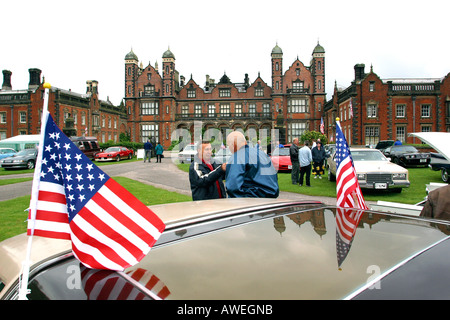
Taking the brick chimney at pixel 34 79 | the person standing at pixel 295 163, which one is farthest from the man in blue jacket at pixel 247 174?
the brick chimney at pixel 34 79

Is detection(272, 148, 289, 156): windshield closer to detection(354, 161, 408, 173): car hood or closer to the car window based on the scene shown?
detection(354, 161, 408, 173): car hood

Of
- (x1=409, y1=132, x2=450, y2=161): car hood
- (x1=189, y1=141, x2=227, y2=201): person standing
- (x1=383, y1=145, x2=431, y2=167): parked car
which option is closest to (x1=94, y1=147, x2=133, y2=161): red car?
(x1=383, y1=145, x2=431, y2=167): parked car

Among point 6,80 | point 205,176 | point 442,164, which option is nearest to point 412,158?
point 442,164

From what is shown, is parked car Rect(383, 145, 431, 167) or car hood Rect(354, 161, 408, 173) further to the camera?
parked car Rect(383, 145, 431, 167)

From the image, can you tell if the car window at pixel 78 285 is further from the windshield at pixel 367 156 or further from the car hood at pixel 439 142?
the windshield at pixel 367 156

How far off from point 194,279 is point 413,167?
23.4 meters

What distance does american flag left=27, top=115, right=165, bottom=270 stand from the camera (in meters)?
1.73

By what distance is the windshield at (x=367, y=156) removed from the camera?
12755 mm

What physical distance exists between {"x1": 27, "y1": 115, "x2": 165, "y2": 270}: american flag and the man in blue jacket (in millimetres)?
2534

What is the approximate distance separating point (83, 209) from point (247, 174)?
9.57 ft

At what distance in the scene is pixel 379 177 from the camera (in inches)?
435

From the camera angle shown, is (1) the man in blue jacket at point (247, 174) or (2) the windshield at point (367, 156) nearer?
(1) the man in blue jacket at point (247, 174)


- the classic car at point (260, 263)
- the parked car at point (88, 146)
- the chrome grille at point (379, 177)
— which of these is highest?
the parked car at point (88, 146)

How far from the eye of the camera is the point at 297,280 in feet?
4.41
